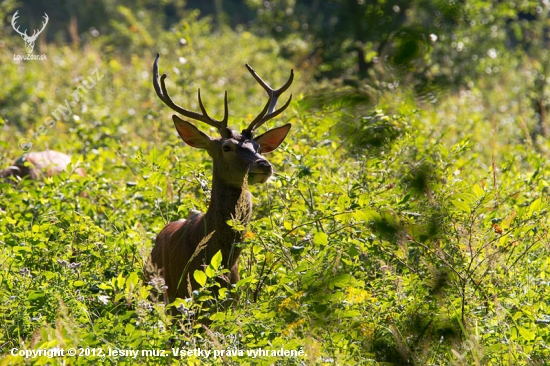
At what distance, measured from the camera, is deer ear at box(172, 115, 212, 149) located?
5.85m

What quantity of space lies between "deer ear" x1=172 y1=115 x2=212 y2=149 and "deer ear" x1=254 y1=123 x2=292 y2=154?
0.41m

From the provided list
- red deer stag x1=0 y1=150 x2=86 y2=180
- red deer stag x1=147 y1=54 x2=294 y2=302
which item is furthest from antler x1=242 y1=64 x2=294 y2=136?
red deer stag x1=0 y1=150 x2=86 y2=180

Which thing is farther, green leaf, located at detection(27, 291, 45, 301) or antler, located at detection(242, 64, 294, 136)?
antler, located at detection(242, 64, 294, 136)

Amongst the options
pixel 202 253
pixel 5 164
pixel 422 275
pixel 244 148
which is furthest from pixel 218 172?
pixel 5 164

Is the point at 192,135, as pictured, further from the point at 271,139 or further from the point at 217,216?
the point at 217,216

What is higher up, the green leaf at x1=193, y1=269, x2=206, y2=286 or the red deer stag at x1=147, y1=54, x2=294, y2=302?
the red deer stag at x1=147, y1=54, x2=294, y2=302

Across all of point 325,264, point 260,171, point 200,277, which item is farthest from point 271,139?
point 200,277

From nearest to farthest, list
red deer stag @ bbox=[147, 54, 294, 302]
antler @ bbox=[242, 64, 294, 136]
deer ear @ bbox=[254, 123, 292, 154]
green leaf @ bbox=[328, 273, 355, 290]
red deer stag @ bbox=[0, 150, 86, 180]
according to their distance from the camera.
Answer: green leaf @ bbox=[328, 273, 355, 290], red deer stag @ bbox=[147, 54, 294, 302], antler @ bbox=[242, 64, 294, 136], deer ear @ bbox=[254, 123, 292, 154], red deer stag @ bbox=[0, 150, 86, 180]

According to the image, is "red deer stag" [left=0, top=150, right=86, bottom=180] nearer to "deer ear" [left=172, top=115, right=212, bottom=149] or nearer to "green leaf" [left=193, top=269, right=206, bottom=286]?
"deer ear" [left=172, top=115, right=212, bottom=149]

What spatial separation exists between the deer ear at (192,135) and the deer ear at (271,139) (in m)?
0.41

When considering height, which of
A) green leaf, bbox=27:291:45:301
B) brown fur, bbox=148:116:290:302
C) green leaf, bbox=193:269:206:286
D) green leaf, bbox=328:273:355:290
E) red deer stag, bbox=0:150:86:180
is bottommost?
green leaf, bbox=328:273:355:290

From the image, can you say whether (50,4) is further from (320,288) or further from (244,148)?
(320,288)

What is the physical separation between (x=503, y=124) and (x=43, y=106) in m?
8.06

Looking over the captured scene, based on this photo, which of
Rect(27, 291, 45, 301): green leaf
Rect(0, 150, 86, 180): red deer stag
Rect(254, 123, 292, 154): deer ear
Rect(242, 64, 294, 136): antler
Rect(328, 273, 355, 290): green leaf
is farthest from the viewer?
Rect(0, 150, 86, 180): red deer stag
